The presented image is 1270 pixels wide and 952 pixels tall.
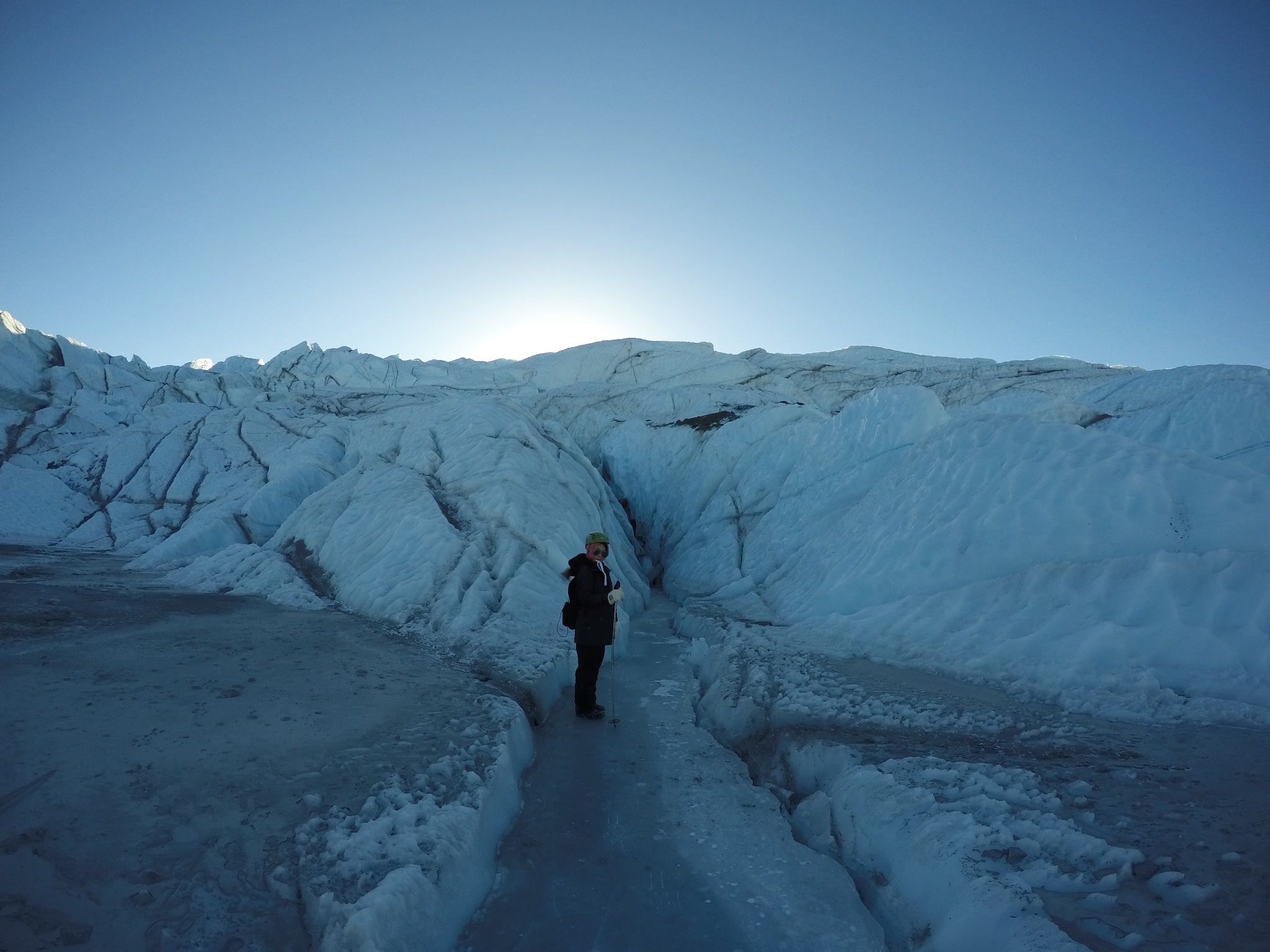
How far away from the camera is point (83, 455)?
19.7 m

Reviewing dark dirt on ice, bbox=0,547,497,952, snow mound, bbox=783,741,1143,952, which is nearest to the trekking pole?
dark dirt on ice, bbox=0,547,497,952

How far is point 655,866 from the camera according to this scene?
361 cm

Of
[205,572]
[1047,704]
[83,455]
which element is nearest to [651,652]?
[1047,704]

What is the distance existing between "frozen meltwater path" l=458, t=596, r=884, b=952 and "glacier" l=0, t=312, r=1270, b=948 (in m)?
0.31

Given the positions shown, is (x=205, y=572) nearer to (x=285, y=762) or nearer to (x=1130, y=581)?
(x=285, y=762)

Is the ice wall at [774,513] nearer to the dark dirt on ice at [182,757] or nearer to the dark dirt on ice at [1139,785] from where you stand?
the dark dirt on ice at [1139,785]

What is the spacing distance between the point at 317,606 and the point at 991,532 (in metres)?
8.33

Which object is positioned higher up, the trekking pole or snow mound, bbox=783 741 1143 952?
snow mound, bbox=783 741 1143 952

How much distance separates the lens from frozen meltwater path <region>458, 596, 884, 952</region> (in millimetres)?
3055

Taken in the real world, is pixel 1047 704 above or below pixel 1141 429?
below

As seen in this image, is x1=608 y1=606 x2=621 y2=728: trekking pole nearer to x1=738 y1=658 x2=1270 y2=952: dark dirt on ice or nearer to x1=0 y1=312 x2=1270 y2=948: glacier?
x1=0 y1=312 x2=1270 y2=948: glacier

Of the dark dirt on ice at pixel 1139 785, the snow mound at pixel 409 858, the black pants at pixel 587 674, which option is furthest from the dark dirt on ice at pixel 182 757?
the dark dirt on ice at pixel 1139 785

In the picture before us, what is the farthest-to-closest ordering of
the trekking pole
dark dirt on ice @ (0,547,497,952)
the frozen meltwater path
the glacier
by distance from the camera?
the trekking pole → the glacier → the frozen meltwater path → dark dirt on ice @ (0,547,497,952)

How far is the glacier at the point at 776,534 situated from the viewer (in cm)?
478
